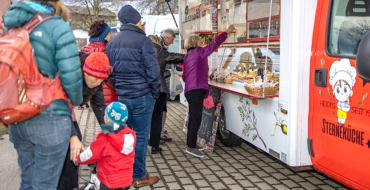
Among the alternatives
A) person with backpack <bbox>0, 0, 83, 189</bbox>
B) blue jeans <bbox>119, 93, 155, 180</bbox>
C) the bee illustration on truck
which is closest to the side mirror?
the bee illustration on truck

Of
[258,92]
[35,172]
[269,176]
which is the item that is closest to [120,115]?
[35,172]

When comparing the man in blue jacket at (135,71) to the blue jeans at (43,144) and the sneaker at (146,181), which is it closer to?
the sneaker at (146,181)

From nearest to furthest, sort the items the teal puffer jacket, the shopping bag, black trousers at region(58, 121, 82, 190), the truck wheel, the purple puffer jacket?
the teal puffer jacket → black trousers at region(58, 121, 82, 190) → the purple puffer jacket → the shopping bag → the truck wheel

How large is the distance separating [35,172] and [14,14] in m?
0.94

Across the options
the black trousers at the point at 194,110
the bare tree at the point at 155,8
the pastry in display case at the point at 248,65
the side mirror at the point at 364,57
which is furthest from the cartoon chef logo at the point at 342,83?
the bare tree at the point at 155,8

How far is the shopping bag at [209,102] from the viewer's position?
5.69 m

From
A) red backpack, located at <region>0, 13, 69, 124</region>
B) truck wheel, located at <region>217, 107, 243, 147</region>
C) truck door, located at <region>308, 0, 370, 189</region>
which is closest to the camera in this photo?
red backpack, located at <region>0, 13, 69, 124</region>

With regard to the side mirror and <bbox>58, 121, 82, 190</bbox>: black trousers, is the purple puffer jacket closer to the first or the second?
<bbox>58, 121, 82, 190</bbox>: black trousers

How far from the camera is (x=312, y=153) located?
142 inches

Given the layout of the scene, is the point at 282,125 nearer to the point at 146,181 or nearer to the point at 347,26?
the point at 347,26

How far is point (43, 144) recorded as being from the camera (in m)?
2.33

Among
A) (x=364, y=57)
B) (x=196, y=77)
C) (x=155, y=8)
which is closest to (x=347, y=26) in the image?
(x=364, y=57)

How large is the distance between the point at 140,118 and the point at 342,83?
206 centimetres

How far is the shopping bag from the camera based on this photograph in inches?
224
